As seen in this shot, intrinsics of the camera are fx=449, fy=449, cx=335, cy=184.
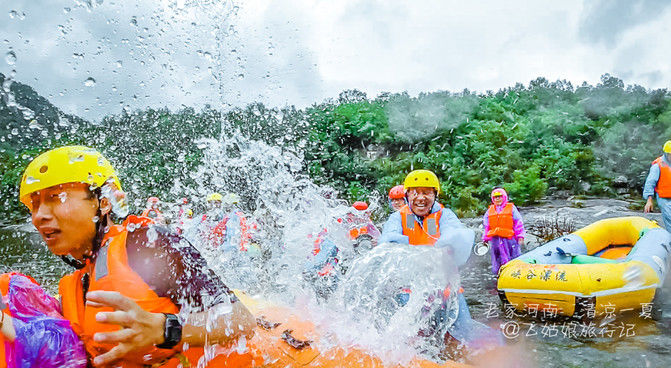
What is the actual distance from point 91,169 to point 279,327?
1290mm

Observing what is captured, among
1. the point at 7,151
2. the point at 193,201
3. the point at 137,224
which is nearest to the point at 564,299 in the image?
the point at 137,224

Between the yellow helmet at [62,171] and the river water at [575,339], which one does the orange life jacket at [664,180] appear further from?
the yellow helmet at [62,171]

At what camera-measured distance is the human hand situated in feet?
5.02

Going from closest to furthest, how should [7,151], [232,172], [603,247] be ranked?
[7,151], [603,247], [232,172]

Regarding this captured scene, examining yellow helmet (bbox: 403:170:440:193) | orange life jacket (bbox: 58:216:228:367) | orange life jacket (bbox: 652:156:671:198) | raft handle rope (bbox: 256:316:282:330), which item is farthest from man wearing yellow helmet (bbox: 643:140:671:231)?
orange life jacket (bbox: 58:216:228:367)

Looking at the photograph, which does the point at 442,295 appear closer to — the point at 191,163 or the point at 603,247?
the point at 603,247

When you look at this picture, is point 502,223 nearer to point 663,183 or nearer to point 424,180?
point 663,183

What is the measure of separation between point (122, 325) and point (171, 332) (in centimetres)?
18

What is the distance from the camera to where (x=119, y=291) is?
1810 mm

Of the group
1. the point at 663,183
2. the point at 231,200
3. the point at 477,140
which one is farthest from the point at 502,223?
the point at 477,140

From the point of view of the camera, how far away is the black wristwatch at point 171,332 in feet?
5.42

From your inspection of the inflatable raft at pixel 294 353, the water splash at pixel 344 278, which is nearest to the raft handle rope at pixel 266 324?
the inflatable raft at pixel 294 353

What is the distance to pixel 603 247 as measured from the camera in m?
7.52

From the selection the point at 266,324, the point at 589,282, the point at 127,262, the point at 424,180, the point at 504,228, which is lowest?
the point at 589,282
